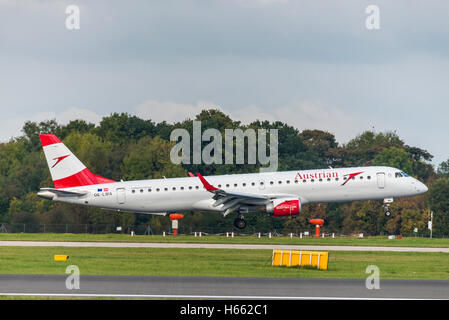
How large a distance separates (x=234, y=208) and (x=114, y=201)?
29.3ft

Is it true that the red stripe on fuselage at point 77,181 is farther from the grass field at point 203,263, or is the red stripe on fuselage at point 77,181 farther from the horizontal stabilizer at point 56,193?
the grass field at point 203,263

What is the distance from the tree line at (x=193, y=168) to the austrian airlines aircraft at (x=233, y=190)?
1052 centimetres

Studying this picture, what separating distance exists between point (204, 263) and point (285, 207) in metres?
18.1

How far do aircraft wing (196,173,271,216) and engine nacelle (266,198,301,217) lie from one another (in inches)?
31.6

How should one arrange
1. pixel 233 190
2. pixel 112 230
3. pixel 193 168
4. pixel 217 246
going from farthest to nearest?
1. pixel 193 168
2. pixel 112 230
3. pixel 233 190
4. pixel 217 246

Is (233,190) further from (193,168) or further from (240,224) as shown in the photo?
(193,168)

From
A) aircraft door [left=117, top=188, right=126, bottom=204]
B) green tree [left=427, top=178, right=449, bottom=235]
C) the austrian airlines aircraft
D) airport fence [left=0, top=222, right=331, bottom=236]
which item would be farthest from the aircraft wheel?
green tree [left=427, top=178, right=449, bottom=235]

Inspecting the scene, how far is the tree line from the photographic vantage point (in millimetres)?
80062

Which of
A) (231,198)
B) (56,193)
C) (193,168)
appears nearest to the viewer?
(231,198)

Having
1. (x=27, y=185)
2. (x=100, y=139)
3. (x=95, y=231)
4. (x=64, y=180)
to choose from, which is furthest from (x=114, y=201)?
(x=100, y=139)

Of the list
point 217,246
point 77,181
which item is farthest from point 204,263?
point 77,181

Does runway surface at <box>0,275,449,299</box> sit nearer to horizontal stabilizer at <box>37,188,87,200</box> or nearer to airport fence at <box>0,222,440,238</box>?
horizontal stabilizer at <box>37,188,87,200</box>

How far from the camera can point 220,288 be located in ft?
96.3

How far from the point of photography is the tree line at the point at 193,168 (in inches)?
3152
